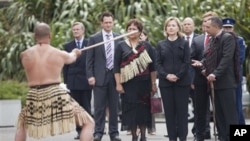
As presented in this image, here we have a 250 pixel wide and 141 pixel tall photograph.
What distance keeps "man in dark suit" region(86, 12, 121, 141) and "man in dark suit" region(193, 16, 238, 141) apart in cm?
268

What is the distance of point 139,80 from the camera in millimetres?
16438

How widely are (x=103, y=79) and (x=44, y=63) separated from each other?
4.55 meters

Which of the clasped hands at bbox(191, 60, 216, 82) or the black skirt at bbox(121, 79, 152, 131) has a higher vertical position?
the clasped hands at bbox(191, 60, 216, 82)

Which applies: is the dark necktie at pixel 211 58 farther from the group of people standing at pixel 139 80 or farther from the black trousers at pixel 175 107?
the black trousers at pixel 175 107

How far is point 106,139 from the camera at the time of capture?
18891 millimetres

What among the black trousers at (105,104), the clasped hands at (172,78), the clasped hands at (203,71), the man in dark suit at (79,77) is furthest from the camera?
the man in dark suit at (79,77)

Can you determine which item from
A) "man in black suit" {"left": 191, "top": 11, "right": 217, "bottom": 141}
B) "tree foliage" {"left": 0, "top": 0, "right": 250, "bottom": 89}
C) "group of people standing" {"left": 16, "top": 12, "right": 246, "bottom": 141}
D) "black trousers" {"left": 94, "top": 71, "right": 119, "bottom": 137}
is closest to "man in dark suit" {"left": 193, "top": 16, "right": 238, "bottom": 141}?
"group of people standing" {"left": 16, "top": 12, "right": 246, "bottom": 141}

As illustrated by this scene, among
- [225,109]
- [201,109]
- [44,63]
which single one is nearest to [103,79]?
[201,109]

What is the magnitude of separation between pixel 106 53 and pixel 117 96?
0.81 meters

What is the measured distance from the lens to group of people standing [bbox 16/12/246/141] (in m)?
13.7

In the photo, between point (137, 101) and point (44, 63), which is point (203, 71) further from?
point (44, 63)

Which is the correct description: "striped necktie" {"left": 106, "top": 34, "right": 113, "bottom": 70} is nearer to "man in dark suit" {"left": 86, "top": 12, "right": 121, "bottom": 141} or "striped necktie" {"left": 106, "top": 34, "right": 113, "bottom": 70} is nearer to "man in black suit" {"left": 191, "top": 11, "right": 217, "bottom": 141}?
"man in dark suit" {"left": 86, "top": 12, "right": 121, "bottom": 141}

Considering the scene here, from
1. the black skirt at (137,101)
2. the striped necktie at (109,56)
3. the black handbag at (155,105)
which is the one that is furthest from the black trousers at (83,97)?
the black skirt at (137,101)

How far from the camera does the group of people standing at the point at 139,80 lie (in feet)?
45.0
